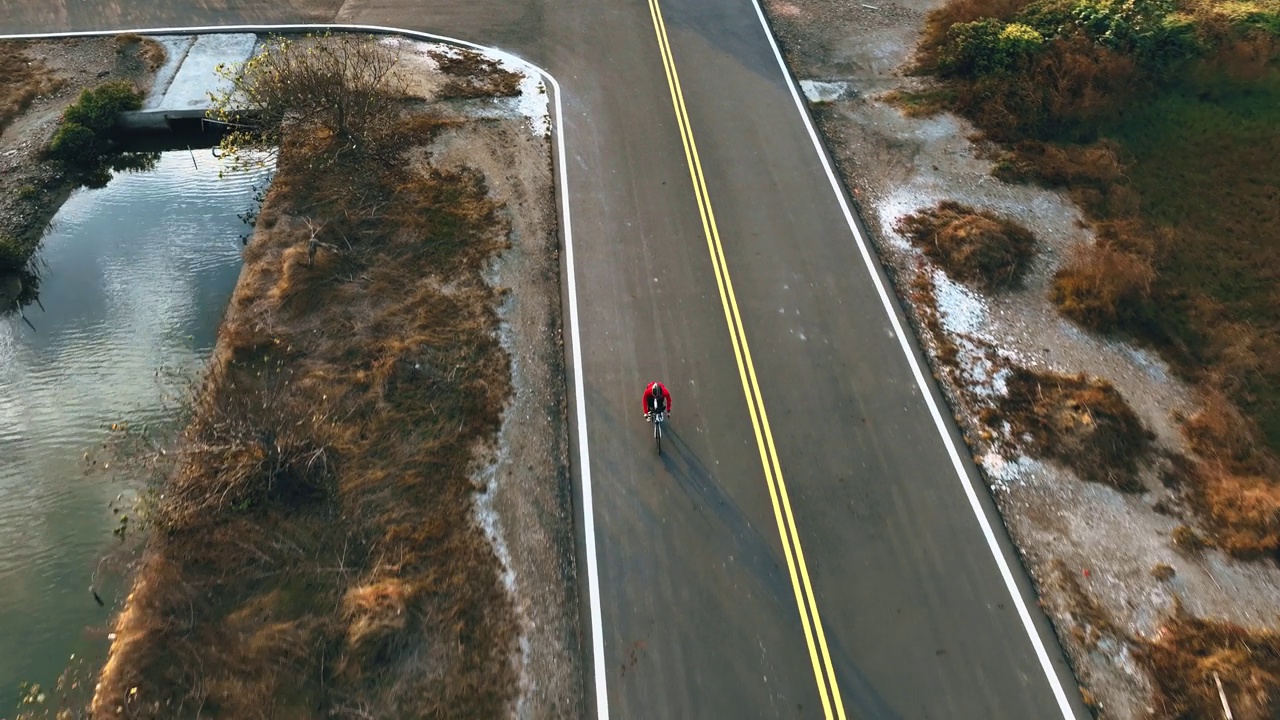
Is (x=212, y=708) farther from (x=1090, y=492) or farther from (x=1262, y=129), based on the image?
(x=1262, y=129)

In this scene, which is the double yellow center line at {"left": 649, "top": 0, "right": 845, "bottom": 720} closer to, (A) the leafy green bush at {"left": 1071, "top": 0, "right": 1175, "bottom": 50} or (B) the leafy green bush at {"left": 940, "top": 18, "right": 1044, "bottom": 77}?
(B) the leafy green bush at {"left": 940, "top": 18, "right": 1044, "bottom": 77}

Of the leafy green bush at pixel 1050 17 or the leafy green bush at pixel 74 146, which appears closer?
the leafy green bush at pixel 74 146

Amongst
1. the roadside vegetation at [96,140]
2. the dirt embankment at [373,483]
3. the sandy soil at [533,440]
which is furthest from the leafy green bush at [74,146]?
the sandy soil at [533,440]

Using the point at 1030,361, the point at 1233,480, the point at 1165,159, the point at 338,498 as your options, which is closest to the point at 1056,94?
the point at 1165,159

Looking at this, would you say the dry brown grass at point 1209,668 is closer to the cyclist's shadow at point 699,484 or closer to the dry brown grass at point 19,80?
the cyclist's shadow at point 699,484

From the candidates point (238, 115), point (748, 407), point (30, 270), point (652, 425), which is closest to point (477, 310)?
point (652, 425)

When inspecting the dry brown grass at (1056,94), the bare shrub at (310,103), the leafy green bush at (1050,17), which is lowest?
the bare shrub at (310,103)
